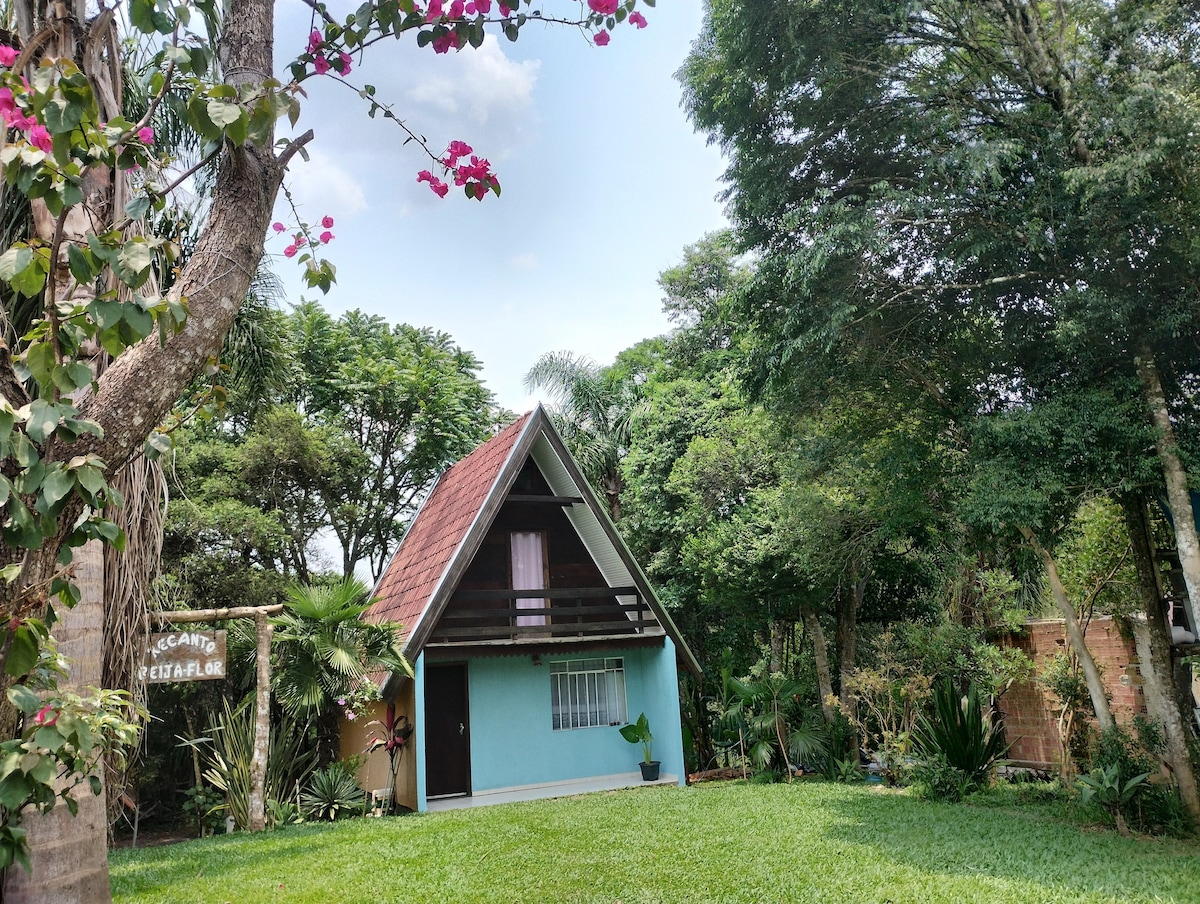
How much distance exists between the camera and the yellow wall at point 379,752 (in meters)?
11.2

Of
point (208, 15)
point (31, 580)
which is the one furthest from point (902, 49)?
point (31, 580)

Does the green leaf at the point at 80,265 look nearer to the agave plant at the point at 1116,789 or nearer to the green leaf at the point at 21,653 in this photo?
the green leaf at the point at 21,653

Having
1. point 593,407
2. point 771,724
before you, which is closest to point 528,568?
point 771,724

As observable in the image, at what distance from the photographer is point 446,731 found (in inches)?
504

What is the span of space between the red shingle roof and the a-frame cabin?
4 centimetres

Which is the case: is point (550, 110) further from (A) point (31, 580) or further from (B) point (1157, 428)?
(B) point (1157, 428)

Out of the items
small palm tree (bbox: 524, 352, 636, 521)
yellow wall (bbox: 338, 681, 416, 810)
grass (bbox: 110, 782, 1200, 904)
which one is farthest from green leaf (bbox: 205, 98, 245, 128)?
small palm tree (bbox: 524, 352, 636, 521)

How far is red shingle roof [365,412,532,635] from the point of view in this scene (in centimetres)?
1155

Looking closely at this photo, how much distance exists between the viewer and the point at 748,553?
13055mm

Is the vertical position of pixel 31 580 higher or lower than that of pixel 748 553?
lower

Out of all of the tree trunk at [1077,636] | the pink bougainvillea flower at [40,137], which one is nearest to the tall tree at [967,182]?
the tree trunk at [1077,636]

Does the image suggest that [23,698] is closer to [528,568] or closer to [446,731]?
[528,568]

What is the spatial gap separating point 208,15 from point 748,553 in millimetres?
11582

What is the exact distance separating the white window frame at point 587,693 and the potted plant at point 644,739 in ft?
1.57
